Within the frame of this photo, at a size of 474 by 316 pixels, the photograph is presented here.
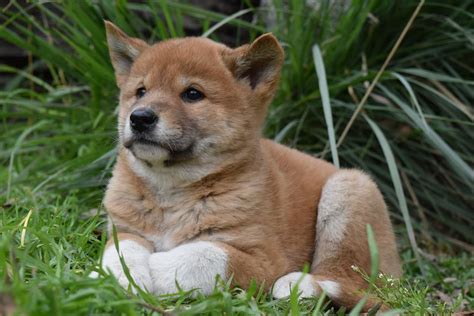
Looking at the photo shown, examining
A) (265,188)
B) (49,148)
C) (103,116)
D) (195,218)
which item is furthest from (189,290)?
(49,148)

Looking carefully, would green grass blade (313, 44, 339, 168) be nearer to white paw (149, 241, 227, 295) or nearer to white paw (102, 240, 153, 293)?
white paw (149, 241, 227, 295)

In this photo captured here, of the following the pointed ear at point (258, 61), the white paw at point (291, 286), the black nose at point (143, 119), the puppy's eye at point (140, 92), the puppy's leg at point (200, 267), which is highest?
the pointed ear at point (258, 61)

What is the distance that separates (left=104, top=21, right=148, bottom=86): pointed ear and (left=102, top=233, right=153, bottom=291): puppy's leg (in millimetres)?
1111

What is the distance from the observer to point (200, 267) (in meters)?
3.47

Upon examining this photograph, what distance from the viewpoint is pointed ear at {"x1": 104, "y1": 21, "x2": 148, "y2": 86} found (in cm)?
426

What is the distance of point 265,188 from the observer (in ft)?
13.0

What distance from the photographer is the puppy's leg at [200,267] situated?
136 inches

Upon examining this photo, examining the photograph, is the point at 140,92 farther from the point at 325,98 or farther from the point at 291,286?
the point at 325,98

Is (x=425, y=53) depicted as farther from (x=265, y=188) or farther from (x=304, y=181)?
(x=265, y=188)

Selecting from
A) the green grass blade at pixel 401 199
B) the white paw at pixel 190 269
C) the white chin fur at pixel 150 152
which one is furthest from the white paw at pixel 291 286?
the green grass blade at pixel 401 199

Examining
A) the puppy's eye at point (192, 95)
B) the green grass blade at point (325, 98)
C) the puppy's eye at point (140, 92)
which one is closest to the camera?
the puppy's eye at point (192, 95)

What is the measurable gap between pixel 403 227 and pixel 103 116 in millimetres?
2583

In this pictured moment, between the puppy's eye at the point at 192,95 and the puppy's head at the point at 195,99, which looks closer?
the puppy's head at the point at 195,99

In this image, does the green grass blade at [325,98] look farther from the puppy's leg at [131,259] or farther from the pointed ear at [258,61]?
the puppy's leg at [131,259]
